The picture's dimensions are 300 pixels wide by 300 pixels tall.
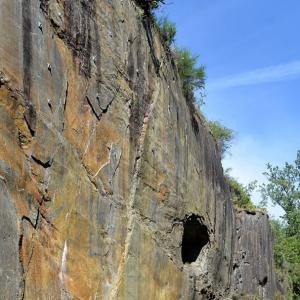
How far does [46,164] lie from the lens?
7.32 m

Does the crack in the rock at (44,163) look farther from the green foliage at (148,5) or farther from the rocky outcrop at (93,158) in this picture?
the green foliage at (148,5)

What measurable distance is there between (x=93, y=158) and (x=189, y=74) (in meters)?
4.88

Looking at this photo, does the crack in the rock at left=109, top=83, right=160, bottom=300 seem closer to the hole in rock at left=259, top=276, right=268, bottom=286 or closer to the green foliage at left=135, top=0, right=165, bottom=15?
the green foliage at left=135, top=0, right=165, bottom=15

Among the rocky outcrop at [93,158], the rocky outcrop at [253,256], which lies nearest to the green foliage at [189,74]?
the rocky outcrop at [93,158]

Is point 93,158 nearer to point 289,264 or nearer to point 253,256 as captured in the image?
point 253,256

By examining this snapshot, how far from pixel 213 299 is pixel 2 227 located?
8.21 m

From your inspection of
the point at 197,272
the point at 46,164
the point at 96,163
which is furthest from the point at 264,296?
the point at 46,164

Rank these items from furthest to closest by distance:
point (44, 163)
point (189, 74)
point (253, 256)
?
1. point (253, 256)
2. point (189, 74)
3. point (44, 163)

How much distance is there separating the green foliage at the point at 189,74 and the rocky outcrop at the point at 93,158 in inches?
21.3

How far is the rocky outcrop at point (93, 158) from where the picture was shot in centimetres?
681

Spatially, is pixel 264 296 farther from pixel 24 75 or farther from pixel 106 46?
pixel 24 75

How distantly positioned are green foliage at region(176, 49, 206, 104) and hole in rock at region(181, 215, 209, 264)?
8.25ft

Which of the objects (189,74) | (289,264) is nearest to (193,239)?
(189,74)

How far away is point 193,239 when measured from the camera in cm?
1327
